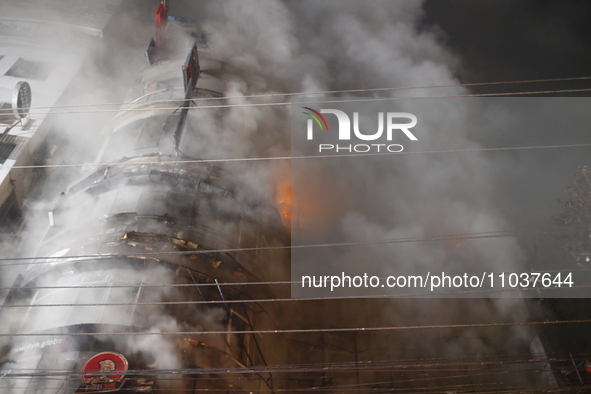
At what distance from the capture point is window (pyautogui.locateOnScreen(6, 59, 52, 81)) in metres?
25.0

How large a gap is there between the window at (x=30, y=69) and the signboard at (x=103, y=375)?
20.9m

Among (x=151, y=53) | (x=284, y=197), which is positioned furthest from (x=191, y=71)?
(x=284, y=197)

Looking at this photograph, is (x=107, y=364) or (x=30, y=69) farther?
(x=30, y=69)

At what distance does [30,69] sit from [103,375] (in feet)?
72.9

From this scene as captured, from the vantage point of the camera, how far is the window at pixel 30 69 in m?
25.0

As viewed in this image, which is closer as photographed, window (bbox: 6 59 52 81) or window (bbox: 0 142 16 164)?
window (bbox: 0 142 16 164)

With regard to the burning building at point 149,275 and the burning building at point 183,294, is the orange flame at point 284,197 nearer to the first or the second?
the burning building at point 183,294

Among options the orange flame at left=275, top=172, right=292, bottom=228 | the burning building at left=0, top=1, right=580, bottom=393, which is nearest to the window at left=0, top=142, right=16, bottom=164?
the burning building at left=0, top=1, right=580, bottom=393

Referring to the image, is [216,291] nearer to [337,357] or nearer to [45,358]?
[45,358]

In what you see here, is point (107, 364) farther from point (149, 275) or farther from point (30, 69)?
point (30, 69)

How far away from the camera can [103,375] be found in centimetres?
944

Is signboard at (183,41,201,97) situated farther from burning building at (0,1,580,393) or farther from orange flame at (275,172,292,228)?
orange flame at (275,172,292,228)

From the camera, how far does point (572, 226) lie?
757 inches

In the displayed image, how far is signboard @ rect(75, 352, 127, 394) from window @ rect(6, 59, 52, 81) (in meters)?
20.9
